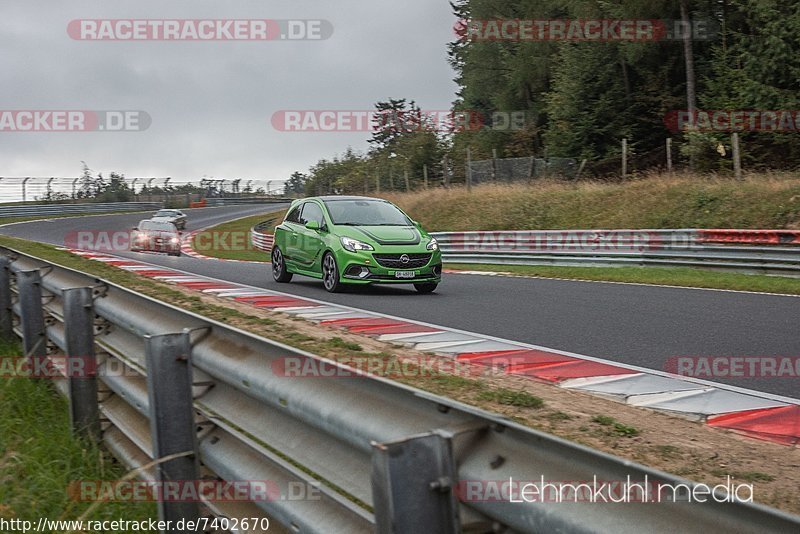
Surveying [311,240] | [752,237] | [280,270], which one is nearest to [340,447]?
[311,240]

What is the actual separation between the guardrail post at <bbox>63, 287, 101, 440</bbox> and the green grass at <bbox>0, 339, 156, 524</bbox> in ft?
0.43

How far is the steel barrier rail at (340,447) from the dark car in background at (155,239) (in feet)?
78.3

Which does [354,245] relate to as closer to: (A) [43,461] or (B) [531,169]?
(A) [43,461]

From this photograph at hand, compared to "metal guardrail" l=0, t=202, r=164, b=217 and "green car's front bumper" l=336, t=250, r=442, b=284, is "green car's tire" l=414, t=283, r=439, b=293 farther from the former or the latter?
"metal guardrail" l=0, t=202, r=164, b=217

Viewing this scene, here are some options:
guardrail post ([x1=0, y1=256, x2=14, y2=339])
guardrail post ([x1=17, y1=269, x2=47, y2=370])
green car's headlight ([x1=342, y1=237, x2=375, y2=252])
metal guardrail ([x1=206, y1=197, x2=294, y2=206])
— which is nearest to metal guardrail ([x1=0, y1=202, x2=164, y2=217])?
metal guardrail ([x1=206, y1=197, x2=294, y2=206])

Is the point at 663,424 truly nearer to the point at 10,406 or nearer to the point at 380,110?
the point at 10,406

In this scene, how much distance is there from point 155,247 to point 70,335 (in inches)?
926

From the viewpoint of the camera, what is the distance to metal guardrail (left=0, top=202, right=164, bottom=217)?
54.5m

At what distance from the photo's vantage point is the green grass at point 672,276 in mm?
13758

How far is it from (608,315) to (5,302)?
6862 millimetres

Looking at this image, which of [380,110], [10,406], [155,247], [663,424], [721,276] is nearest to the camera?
[663,424]

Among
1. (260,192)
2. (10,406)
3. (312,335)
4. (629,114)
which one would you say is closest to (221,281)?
(312,335)

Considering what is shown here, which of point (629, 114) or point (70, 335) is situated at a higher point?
point (629, 114)

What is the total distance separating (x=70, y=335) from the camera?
521 cm
